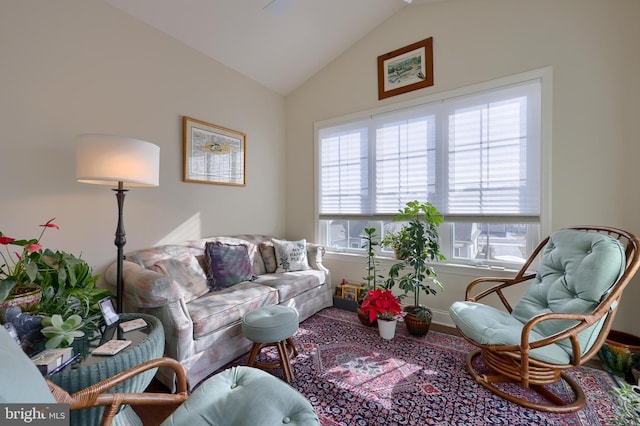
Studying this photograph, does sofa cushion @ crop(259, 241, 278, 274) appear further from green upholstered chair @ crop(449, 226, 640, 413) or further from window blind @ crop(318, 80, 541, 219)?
green upholstered chair @ crop(449, 226, 640, 413)

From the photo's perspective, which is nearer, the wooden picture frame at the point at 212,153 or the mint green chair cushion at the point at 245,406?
the mint green chair cushion at the point at 245,406

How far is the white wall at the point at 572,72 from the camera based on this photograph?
6.73 feet

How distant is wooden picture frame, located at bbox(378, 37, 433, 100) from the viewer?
9.43ft

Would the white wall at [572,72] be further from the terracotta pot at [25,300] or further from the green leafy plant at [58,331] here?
the terracotta pot at [25,300]

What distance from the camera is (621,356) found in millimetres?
1821

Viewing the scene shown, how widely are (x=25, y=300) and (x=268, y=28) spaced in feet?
9.67

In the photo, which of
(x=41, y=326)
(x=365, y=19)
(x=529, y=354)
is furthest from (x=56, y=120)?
(x=529, y=354)

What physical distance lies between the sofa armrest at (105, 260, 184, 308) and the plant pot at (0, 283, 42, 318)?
491 mm

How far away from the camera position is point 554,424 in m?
1.49

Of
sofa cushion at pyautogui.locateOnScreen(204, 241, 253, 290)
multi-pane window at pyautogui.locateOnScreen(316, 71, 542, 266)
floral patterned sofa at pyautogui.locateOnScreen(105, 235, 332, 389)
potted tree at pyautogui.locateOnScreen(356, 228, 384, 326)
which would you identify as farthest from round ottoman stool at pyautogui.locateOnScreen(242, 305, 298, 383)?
multi-pane window at pyautogui.locateOnScreen(316, 71, 542, 266)

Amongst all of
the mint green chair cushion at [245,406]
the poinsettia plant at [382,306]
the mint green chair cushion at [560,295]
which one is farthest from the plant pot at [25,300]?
the mint green chair cushion at [560,295]

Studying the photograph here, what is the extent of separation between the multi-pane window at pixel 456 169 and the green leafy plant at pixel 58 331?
9.17ft

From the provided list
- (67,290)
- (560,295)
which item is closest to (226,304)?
(67,290)

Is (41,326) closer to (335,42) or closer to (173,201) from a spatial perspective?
(173,201)
